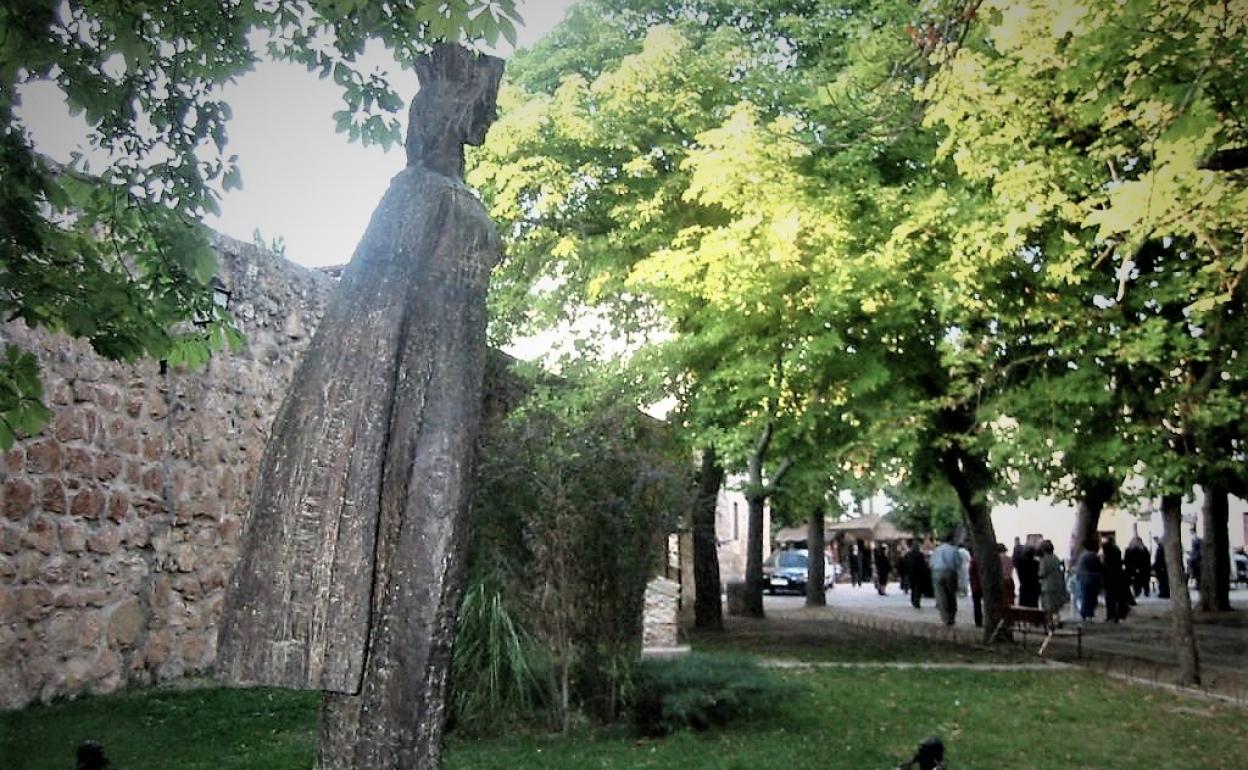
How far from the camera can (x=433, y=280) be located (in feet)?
11.0

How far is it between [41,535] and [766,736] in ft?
18.4

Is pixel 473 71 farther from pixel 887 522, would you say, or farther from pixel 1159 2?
pixel 887 522

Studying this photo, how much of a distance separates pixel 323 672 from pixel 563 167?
43.4ft

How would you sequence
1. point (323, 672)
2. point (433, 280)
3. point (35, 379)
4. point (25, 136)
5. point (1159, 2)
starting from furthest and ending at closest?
point (1159, 2), point (25, 136), point (35, 379), point (433, 280), point (323, 672)

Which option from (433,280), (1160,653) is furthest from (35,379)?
(1160,653)

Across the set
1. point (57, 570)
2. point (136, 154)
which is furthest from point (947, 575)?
point (136, 154)

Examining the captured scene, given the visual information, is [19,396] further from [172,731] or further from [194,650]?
[194,650]

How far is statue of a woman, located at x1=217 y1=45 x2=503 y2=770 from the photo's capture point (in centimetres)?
298

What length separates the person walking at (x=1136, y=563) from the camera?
934 inches

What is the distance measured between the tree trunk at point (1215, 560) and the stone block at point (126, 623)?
21070mm

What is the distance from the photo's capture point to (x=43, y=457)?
321 inches

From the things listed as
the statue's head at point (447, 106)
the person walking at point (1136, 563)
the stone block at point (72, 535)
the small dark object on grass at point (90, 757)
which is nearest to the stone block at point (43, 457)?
the stone block at point (72, 535)

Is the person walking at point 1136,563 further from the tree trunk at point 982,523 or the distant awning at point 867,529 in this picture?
the distant awning at point 867,529

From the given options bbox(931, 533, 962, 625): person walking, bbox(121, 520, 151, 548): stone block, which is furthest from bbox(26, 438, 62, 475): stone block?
bbox(931, 533, 962, 625): person walking
